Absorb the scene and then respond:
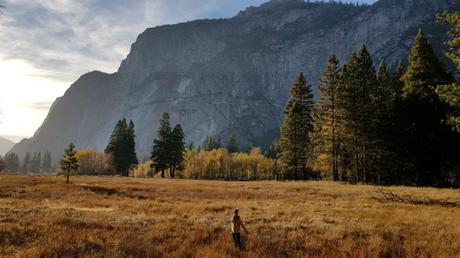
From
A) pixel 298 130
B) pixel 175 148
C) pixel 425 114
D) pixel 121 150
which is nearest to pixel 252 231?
pixel 425 114

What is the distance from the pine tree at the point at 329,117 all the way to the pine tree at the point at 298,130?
577 cm

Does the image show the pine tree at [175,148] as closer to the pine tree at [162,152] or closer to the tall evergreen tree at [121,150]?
the pine tree at [162,152]

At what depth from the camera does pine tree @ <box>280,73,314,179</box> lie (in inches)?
2029

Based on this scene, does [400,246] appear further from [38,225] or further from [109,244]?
[38,225]

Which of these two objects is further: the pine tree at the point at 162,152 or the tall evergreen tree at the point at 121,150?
the tall evergreen tree at the point at 121,150

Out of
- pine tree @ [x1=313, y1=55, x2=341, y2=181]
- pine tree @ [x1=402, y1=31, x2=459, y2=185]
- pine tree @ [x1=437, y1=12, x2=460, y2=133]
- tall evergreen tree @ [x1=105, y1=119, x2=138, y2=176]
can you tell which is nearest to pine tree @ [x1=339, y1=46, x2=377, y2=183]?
pine tree @ [x1=313, y1=55, x2=341, y2=181]

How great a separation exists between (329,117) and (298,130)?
9511 mm

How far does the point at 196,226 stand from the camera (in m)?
16.3

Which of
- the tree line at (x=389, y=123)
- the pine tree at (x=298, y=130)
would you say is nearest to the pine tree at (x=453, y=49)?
the tree line at (x=389, y=123)

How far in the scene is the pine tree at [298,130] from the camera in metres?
51.5

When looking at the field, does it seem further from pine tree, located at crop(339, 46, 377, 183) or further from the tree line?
pine tree, located at crop(339, 46, 377, 183)

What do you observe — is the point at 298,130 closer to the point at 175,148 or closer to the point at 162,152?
the point at 175,148

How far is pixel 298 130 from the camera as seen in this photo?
51969mm

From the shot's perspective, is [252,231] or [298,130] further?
[298,130]
